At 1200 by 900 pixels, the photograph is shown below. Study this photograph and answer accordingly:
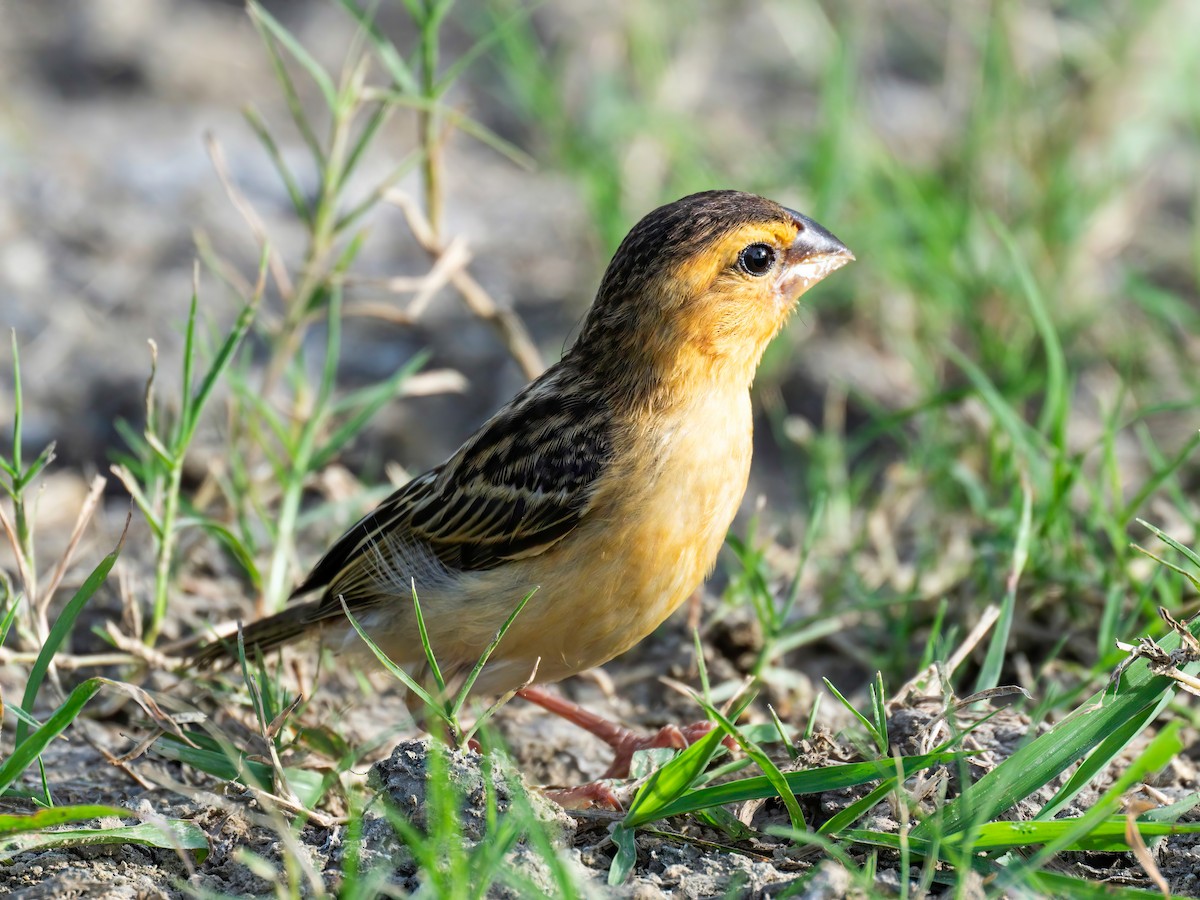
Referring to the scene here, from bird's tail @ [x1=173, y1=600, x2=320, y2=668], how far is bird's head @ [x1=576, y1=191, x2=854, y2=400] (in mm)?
1223

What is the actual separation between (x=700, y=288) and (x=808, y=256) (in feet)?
1.40

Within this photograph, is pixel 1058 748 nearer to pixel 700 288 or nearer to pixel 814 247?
pixel 700 288

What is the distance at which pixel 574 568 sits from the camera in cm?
405

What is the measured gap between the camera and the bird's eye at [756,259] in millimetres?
4340

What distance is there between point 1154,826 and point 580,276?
5006mm

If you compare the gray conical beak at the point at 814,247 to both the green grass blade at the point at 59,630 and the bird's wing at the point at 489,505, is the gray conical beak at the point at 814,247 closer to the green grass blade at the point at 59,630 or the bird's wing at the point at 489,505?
the bird's wing at the point at 489,505

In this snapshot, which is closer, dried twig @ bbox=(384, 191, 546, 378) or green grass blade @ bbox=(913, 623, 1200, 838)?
green grass blade @ bbox=(913, 623, 1200, 838)

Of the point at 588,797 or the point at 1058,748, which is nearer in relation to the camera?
the point at 1058,748

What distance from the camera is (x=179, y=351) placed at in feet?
23.4

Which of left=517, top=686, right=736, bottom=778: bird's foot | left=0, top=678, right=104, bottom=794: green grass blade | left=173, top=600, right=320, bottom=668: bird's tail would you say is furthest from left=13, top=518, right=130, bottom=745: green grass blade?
left=517, top=686, right=736, bottom=778: bird's foot

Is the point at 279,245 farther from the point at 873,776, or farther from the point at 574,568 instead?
the point at 873,776

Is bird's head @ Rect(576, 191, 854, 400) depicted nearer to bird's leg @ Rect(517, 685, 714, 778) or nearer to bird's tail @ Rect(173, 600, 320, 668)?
bird's leg @ Rect(517, 685, 714, 778)

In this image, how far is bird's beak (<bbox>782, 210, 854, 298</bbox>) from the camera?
14.6 ft

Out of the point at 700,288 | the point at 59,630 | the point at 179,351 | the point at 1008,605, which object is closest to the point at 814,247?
the point at 700,288
